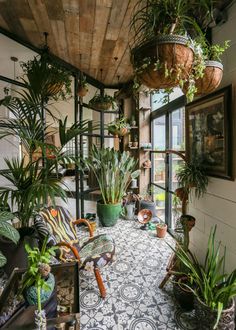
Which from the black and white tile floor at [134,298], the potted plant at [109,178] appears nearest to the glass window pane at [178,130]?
the potted plant at [109,178]

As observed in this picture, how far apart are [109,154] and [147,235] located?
153 centimetres

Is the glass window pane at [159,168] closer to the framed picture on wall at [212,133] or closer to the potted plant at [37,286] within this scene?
the framed picture on wall at [212,133]

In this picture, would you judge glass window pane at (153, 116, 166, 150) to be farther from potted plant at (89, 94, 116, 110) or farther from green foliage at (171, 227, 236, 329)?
green foliage at (171, 227, 236, 329)

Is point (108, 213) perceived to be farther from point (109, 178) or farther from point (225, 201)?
point (225, 201)

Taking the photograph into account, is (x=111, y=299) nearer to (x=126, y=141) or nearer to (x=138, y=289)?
(x=138, y=289)

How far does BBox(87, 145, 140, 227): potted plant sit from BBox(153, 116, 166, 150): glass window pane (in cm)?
68

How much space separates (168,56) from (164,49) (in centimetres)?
4

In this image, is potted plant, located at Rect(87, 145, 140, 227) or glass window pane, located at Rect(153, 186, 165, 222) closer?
potted plant, located at Rect(87, 145, 140, 227)

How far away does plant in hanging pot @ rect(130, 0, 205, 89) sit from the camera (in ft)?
3.69

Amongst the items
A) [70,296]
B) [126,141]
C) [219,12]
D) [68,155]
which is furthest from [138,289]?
[126,141]

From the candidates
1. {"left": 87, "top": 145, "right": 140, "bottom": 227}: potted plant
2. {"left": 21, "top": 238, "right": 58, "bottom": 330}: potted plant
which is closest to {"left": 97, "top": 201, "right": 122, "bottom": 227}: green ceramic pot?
{"left": 87, "top": 145, "right": 140, "bottom": 227}: potted plant

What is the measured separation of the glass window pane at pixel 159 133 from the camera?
12.3ft

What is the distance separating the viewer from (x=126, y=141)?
452 centimetres

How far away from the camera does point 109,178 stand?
147 inches
